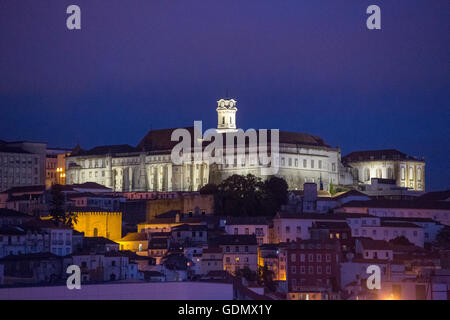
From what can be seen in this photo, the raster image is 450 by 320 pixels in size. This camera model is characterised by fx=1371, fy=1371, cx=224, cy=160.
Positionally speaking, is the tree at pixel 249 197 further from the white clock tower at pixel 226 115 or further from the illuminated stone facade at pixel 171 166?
the white clock tower at pixel 226 115

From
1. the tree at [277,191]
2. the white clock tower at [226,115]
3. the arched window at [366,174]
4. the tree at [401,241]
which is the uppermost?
the white clock tower at [226,115]

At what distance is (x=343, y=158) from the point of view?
138500mm

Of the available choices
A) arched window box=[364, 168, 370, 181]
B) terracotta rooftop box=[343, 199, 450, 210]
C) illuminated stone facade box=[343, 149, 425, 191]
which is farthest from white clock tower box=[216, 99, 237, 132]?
terracotta rooftop box=[343, 199, 450, 210]

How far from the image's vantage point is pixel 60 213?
316ft

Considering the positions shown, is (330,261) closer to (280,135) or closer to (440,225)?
(440,225)

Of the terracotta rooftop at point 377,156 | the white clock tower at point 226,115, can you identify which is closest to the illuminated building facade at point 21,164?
the white clock tower at point 226,115

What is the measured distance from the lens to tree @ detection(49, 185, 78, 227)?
313 feet

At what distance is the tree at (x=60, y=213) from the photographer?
95.3 metres

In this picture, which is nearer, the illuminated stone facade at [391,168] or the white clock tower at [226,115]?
the illuminated stone facade at [391,168]

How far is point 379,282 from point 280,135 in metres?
50.8

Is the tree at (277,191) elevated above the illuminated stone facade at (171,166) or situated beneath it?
situated beneath

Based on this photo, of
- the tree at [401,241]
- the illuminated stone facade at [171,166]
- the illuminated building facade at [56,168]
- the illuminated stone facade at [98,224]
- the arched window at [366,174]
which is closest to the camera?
the tree at [401,241]
